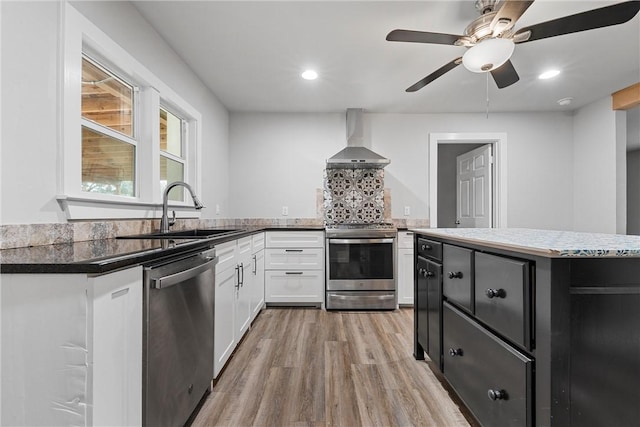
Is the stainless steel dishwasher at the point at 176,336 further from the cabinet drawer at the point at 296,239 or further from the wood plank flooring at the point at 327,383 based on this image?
the cabinet drawer at the point at 296,239

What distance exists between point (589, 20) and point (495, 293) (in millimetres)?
1443

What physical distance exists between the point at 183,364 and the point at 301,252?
89.0 inches

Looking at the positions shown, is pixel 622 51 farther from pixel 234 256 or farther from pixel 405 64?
pixel 234 256

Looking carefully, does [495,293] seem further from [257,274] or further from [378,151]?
[378,151]

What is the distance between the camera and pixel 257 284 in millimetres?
3170

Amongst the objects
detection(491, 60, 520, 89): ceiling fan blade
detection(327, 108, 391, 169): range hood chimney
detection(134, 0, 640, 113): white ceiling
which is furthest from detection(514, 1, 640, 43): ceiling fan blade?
detection(327, 108, 391, 169): range hood chimney

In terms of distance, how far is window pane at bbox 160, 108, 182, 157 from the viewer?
272 cm

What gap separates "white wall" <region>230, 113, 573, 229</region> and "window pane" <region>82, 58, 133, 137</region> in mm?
2053

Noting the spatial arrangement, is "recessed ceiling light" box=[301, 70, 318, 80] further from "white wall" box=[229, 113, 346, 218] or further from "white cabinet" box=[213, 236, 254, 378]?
"white cabinet" box=[213, 236, 254, 378]

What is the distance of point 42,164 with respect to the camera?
1.36m

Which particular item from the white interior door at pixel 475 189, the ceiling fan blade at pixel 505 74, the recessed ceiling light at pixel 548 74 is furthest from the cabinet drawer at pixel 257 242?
the recessed ceiling light at pixel 548 74

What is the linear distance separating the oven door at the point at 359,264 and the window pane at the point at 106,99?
7.34ft

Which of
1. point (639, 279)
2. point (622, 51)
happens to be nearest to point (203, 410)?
point (639, 279)

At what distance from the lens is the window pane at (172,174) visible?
2.67 metres
